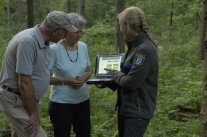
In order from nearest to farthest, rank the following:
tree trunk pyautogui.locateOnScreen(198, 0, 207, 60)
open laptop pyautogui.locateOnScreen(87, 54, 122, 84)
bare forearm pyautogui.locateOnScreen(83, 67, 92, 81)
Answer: open laptop pyautogui.locateOnScreen(87, 54, 122, 84), bare forearm pyautogui.locateOnScreen(83, 67, 92, 81), tree trunk pyautogui.locateOnScreen(198, 0, 207, 60)

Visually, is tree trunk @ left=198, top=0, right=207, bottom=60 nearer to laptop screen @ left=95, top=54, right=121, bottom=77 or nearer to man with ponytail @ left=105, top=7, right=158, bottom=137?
laptop screen @ left=95, top=54, right=121, bottom=77

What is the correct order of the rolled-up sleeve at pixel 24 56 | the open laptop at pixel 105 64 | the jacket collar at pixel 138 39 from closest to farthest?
the rolled-up sleeve at pixel 24 56, the jacket collar at pixel 138 39, the open laptop at pixel 105 64

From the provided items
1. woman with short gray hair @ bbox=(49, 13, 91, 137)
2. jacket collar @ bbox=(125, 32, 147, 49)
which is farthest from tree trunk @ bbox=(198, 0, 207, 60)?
jacket collar @ bbox=(125, 32, 147, 49)

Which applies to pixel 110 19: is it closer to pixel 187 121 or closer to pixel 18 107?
pixel 187 121

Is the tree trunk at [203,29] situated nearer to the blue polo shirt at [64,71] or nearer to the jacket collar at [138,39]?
the blue polo shirt at [64,71]

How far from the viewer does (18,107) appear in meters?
3.83

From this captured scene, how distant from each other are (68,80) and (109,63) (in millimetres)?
557

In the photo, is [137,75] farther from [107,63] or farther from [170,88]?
[170,88]

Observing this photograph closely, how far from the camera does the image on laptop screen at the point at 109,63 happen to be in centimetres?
445

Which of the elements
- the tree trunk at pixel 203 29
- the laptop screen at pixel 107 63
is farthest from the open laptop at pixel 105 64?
the tree trunk at pixel 203 29

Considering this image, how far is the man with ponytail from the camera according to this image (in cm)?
365

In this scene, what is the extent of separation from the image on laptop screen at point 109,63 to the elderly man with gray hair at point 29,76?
0.80 meters

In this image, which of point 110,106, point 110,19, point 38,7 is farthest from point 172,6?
point 38,7

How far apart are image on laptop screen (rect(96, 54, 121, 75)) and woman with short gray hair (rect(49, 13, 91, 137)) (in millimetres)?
260
